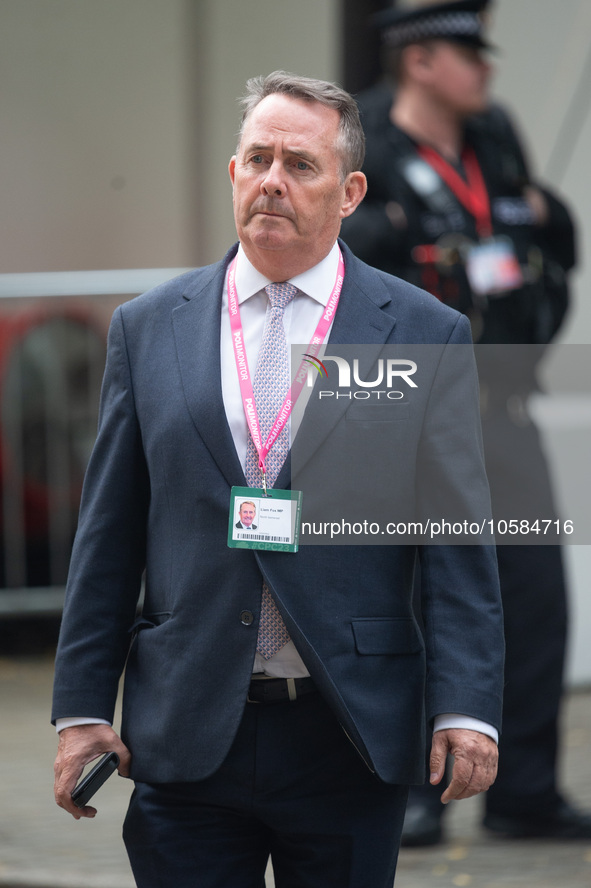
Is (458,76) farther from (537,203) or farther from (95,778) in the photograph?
(95,778)

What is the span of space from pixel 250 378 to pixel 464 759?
800 mm

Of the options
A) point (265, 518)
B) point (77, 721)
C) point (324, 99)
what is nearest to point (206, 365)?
point (265, 518)

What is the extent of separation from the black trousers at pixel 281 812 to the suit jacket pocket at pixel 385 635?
0.48ft

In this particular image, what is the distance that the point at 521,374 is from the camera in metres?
4.43

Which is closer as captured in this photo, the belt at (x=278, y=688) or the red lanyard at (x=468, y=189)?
the belt at (x=278, y=688)

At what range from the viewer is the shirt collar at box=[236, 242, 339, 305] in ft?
8.89

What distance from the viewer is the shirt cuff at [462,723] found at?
2575 mm

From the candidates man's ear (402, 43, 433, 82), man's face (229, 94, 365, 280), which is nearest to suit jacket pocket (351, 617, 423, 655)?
man's face (229, 94, 365, 280)

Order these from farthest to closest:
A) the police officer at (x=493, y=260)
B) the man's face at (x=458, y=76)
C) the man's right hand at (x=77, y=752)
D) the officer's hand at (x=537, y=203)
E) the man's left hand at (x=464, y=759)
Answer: the officer's hand at (x=537, y=203) < the man's face at (x=458, y=76) < the police officer at (x=493, y=260) < the man's right hand at (x=77, y=752) < the man's left hand at (x=464, y=759)

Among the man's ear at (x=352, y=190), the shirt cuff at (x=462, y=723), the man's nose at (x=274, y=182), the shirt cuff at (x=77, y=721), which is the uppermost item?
the man's nose at (x=274, y=182)

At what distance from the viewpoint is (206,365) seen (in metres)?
2.67

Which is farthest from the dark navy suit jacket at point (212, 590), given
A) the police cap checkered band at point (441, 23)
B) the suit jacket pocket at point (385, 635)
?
the police cap checkered band at point (441, 23)

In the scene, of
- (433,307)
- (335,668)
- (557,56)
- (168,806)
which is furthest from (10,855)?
(557,56)

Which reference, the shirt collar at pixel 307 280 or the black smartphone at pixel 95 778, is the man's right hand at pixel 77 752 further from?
the shirt collar at pixel 307 280
